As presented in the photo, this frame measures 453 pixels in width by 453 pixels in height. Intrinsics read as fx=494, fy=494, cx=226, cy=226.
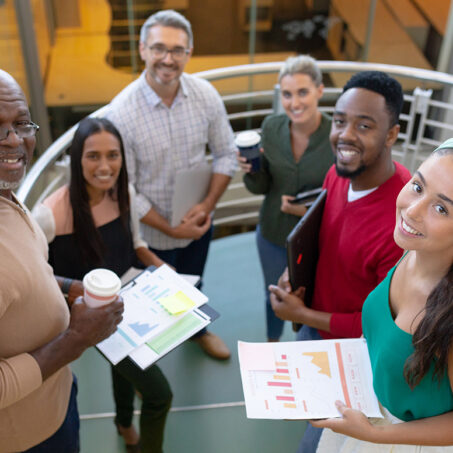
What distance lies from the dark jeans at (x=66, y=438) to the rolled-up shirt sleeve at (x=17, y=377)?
0.33m

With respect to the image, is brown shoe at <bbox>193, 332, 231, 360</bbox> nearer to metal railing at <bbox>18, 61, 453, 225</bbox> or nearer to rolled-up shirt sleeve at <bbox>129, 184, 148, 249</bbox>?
rolled-up shirt sleeve at <bbox>129, 184, 148, 249</bbox>

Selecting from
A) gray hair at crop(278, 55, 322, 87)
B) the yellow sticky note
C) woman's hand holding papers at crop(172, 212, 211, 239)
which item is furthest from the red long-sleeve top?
woman's hand holding papers at crop(172, 212, 211, 239)

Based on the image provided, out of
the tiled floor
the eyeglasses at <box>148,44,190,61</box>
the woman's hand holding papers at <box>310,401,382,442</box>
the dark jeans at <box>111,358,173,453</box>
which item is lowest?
the tiled floor

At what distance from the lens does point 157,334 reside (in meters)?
1.66

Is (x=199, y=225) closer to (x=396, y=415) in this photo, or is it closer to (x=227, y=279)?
(x=227, y=279)

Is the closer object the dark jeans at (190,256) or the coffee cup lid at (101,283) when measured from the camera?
the coffee cup lid at (101,283)

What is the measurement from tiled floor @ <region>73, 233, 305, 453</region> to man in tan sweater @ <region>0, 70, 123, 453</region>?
87 centimetres

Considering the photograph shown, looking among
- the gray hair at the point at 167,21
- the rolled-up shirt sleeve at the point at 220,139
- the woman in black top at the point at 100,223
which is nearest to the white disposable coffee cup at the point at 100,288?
the woman in black top at the point at 100,223

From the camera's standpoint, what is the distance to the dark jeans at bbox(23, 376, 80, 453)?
5.15ft

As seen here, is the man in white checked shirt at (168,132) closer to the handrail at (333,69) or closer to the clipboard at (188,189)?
the clipboard at (188,189)

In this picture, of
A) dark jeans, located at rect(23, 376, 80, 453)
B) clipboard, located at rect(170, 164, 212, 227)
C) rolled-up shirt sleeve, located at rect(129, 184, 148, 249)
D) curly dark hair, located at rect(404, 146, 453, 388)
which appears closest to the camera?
curly dark hair, located at rect(404, 146, 453, 388)

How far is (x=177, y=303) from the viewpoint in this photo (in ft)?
5.77

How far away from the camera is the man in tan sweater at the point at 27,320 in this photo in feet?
4.27

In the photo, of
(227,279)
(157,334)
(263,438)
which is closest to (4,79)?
(157,334)
